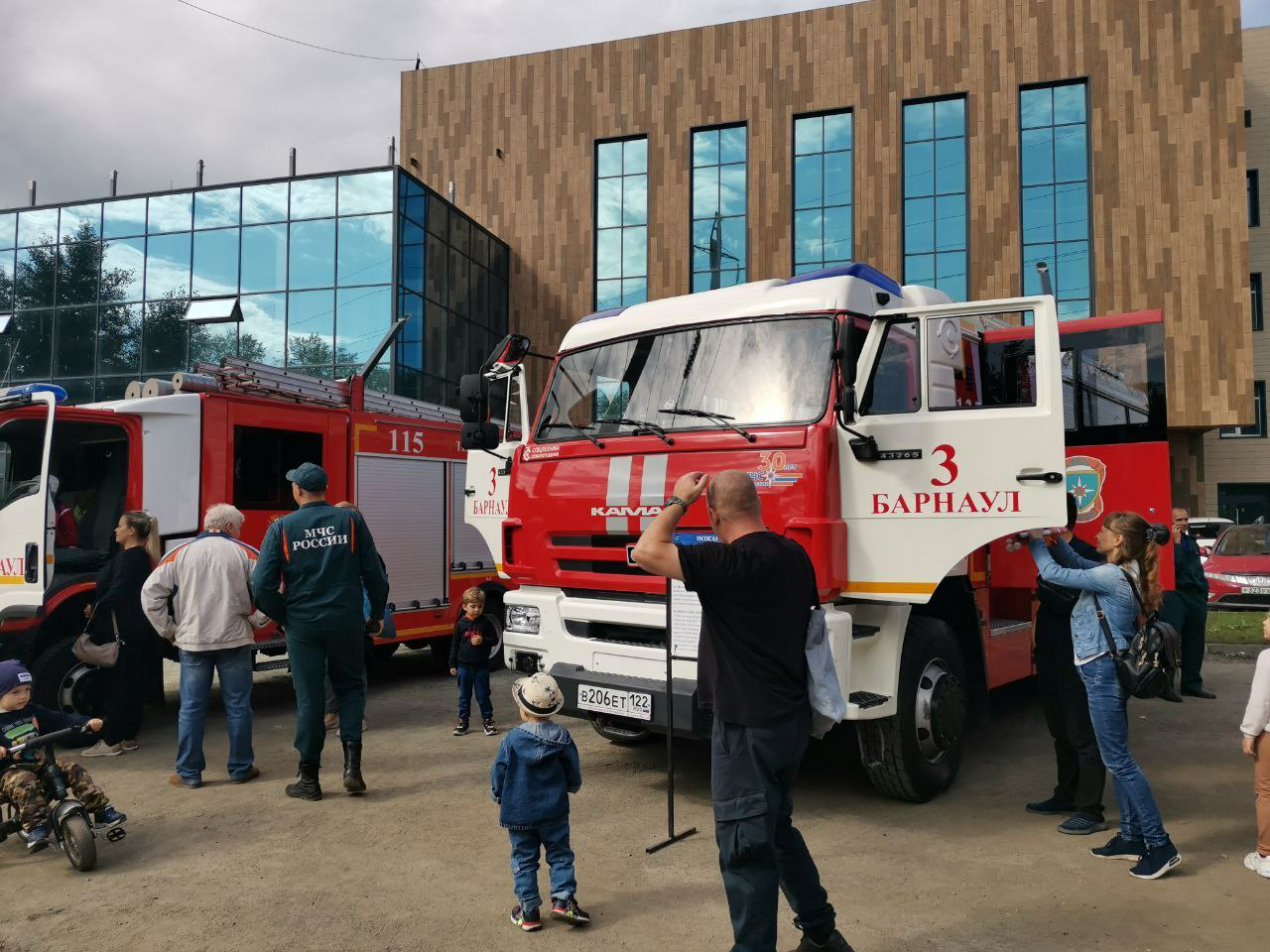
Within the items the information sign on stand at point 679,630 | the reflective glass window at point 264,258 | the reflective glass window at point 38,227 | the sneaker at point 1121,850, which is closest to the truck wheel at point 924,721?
the sneaker at point 1121,850

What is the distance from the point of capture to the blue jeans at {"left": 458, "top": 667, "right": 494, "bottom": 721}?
7.09 m

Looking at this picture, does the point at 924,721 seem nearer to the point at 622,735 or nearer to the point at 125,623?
the point at 622,735

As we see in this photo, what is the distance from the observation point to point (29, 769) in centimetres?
464

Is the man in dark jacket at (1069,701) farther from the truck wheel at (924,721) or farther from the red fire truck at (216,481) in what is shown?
the red fire truck at (216,481)

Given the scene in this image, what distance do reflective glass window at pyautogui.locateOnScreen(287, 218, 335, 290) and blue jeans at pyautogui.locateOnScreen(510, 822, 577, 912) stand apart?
21.4 m

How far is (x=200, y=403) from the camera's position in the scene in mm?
7594

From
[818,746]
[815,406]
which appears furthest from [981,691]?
[815,406]

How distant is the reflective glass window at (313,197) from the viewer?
23.1m

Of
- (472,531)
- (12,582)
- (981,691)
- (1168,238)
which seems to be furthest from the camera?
(1168,238)

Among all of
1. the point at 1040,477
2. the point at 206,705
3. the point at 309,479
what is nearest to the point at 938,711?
the point at 1040,477

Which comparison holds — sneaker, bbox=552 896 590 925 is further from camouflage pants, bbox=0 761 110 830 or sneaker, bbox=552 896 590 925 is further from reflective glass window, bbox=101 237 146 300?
reflective glass window, bbox=101 237 146 300

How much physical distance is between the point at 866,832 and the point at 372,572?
10.6 feet

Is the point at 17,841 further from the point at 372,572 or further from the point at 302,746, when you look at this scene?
the point at 372,572

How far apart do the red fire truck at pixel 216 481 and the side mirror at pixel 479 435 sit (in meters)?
2.53
